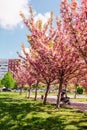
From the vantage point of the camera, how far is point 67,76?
89.7 ft

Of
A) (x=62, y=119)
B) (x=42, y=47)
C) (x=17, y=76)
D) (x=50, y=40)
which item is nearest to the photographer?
(x=62, y=119)

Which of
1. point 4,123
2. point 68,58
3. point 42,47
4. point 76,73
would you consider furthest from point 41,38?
point 4,123

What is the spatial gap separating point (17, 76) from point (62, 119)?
44.2 m

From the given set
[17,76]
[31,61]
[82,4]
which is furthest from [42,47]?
[17,76]

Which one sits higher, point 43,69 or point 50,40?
point 50,40

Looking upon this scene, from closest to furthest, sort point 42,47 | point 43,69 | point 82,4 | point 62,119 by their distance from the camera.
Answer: point 82,4
point 62,119
point 42,47
point 43,69

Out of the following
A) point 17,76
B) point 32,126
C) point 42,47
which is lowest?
point 32,126

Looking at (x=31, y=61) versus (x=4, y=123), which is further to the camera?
(x=31, y=61)

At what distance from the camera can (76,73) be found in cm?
2752

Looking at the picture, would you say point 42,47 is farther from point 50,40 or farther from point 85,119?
point 85,119

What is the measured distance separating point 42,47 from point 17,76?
39172mm

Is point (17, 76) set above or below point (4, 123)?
above

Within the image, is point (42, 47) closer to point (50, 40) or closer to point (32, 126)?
point (50, 40)

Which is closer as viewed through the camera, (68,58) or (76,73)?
(68,58)
